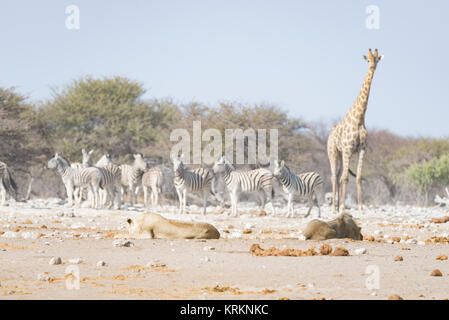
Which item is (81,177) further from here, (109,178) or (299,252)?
(299,252)

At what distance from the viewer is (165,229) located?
10.9m

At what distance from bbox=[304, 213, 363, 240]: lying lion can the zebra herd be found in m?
6.05

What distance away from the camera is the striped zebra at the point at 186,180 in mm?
19359

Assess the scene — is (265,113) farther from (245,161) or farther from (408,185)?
(408,185)

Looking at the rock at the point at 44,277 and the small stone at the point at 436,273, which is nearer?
the rock at the point at 44,277

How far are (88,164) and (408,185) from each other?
16.8m

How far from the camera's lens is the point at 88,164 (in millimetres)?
21906

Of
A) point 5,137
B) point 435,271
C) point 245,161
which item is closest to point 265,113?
point 245,161

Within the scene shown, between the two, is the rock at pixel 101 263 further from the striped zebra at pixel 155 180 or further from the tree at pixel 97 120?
the tree at pixel 97 120

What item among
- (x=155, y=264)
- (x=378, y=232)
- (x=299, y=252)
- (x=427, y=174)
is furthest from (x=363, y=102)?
(x=427, y=174)

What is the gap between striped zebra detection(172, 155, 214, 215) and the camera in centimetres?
1936

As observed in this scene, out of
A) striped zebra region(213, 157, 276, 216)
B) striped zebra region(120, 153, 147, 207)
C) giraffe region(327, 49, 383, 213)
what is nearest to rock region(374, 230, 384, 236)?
giraffe region(327, 49, 383, 213)

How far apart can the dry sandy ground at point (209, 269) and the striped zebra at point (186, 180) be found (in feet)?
21.0

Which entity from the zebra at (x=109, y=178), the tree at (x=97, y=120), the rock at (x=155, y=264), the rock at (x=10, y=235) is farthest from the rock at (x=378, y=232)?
the tree at (x=97, y=120)
